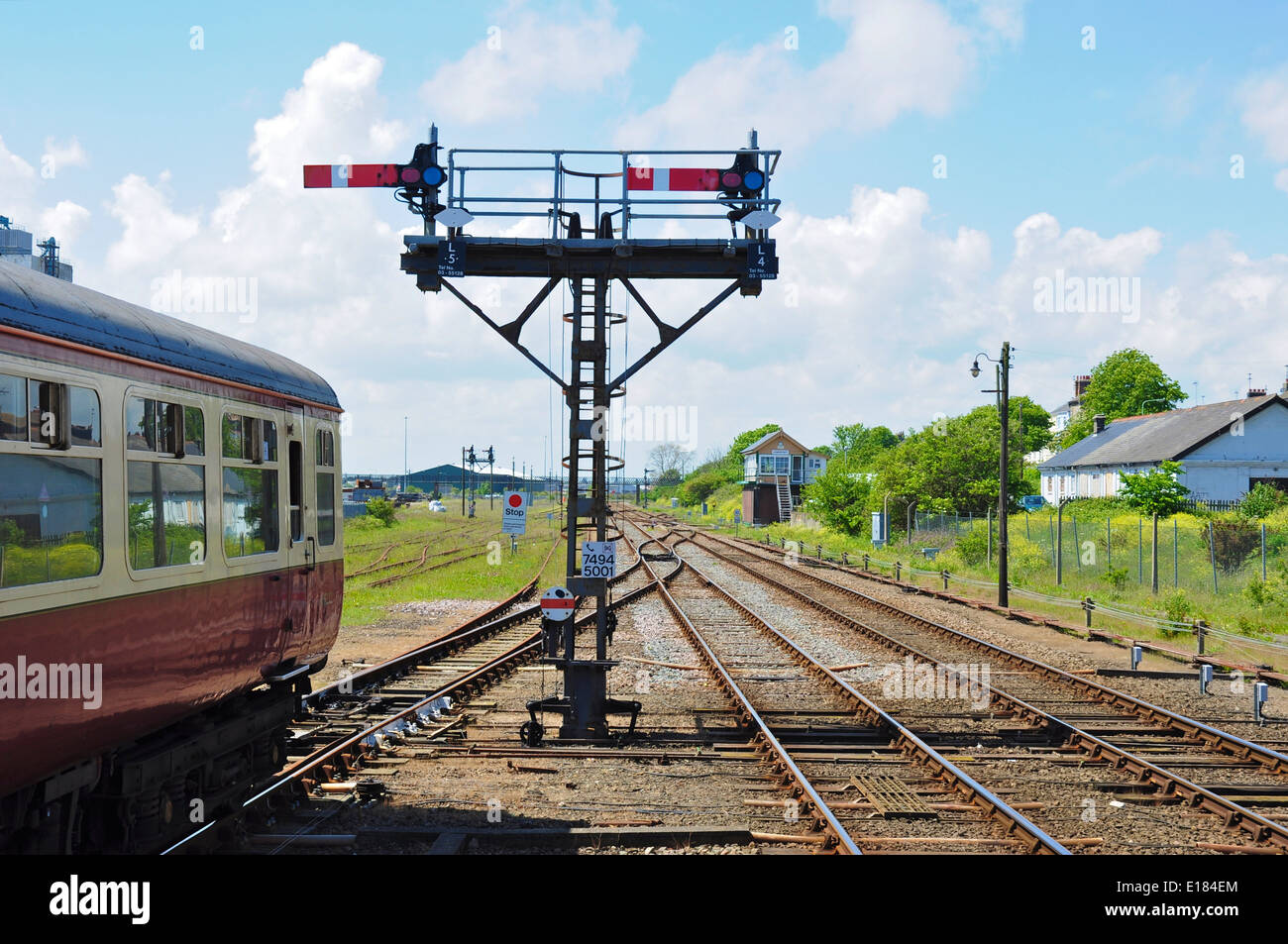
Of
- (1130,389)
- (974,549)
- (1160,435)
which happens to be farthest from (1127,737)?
(1130,389)

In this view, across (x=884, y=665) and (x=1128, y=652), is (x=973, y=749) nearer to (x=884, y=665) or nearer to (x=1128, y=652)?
(x=884, y=665)

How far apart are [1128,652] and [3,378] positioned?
18057mm

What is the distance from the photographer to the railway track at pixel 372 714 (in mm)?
7750

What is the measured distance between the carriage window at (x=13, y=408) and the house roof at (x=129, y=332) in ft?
0.87

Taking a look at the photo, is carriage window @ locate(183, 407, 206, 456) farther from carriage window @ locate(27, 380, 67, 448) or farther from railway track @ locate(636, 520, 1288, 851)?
railway track @ locate(636, 520, 1288, 851)

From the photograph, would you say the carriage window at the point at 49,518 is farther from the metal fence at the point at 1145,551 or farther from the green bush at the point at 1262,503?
the green bush at the point at 1262,503

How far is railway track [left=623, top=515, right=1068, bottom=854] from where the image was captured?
25.2 feet

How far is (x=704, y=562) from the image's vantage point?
127ft

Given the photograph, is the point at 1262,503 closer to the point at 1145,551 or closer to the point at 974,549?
the point at 1145,551

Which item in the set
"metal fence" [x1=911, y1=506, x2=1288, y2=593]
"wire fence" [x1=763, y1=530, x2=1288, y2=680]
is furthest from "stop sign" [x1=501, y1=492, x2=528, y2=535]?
"metal fence" [x1=911, y1=506, x2=1288, y2=593]

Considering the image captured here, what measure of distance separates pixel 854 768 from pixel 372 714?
17.7 ft

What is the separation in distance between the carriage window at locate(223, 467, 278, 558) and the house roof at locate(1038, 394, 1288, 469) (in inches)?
1797
